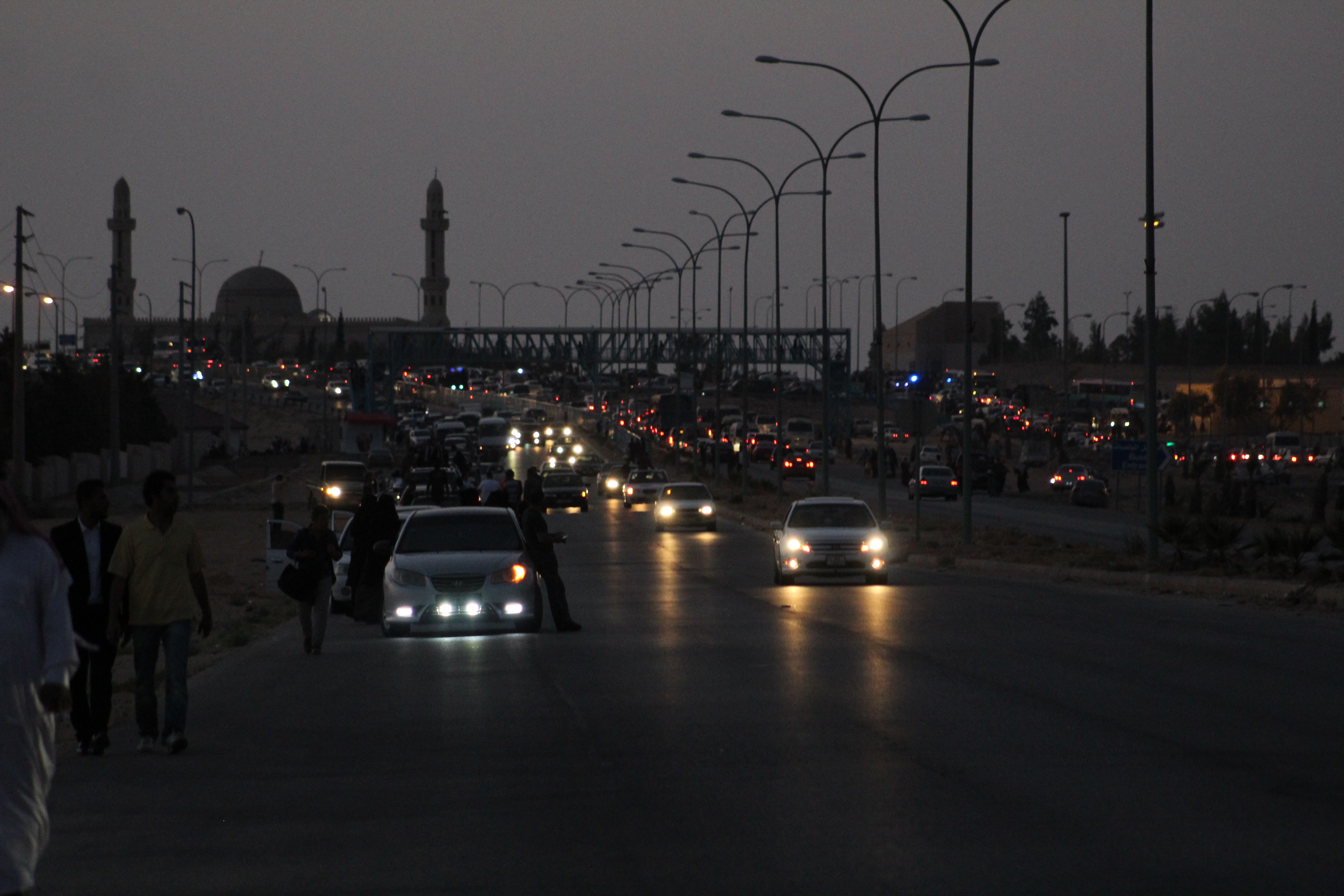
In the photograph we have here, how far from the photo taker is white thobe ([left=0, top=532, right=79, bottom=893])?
17.3ft

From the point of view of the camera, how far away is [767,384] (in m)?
190

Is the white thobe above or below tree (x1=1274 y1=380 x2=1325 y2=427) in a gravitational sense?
below

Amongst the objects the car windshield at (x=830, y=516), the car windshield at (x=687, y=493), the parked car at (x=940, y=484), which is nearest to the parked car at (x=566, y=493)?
the car windshield at (x=687, y=493)

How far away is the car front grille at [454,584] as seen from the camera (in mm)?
19172

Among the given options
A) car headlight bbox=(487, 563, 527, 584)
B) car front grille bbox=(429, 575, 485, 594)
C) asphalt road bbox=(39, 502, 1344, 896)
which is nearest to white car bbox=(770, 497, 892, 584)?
asphalt road bbox=(39, 502, 1344, 896)

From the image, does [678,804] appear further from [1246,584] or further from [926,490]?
[926,490]

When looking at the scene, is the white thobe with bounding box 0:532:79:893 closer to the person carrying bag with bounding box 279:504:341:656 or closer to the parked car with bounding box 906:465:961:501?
the person carrying bag with bounding box 279:504:341:656

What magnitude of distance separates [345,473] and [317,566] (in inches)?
1530

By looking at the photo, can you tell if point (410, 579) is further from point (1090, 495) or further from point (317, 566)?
point (1090, 495)

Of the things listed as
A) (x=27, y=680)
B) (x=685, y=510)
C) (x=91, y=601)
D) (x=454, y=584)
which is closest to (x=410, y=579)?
(x=454, y=584)

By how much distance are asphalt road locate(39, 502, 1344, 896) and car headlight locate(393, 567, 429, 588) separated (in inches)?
36.2

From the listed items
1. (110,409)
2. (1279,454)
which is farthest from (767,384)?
(110,409)

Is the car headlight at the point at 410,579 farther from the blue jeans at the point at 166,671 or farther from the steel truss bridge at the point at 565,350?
the steel truss bridge at the point at 565,350

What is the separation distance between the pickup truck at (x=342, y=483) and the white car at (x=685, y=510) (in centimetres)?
940
